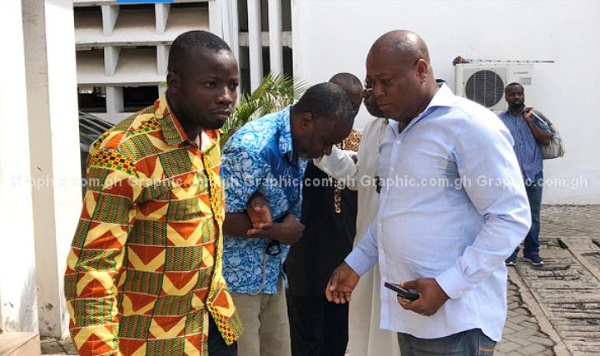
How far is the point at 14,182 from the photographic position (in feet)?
12.7

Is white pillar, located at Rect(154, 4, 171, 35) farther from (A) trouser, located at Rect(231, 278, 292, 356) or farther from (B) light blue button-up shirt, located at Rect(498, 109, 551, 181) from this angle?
(A) trouser, located at Rect(231, 278, 292, 356)

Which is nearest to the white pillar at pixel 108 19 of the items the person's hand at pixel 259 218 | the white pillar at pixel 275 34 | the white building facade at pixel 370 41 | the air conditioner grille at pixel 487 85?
the white building facade at pixel 370 41

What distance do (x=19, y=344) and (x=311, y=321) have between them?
1.61m

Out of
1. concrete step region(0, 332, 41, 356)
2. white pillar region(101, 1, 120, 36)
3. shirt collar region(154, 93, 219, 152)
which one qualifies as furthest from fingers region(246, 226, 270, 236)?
white pillar region(101, 1, 120, 36)

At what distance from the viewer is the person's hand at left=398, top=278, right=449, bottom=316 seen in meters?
1.97

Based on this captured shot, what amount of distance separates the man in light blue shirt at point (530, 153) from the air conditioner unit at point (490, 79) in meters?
2.17

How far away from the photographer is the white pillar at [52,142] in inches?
168

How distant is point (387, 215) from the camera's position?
218 cm

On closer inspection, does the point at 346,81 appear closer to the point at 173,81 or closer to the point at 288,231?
the point at 288,231

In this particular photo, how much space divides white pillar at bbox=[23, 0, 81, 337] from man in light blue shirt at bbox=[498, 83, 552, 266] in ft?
14.2

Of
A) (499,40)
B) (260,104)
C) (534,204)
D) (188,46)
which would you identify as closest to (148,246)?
(188,46)

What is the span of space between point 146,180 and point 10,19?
2.69 metres

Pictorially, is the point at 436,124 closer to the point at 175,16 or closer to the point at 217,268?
the point at 217,268

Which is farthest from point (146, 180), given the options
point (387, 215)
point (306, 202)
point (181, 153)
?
point (306, 202)
